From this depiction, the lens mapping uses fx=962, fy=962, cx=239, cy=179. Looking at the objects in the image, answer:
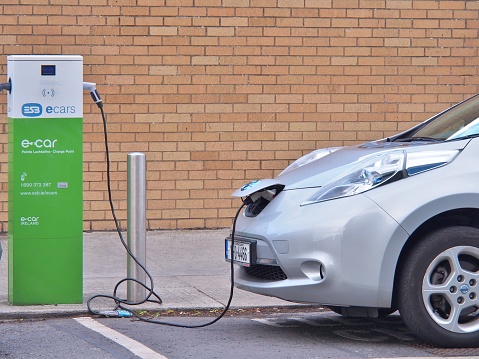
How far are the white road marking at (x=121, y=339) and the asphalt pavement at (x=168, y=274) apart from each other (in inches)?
10.6

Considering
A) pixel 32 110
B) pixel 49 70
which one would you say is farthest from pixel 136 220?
pixel 49 70

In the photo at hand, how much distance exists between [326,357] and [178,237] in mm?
4857

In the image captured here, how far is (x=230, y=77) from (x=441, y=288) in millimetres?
5251

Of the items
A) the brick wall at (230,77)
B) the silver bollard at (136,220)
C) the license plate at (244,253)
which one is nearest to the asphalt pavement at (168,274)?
the silver bollard at (136,220)

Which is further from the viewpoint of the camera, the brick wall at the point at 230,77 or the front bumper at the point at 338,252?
the brick wall at the point at 230,77

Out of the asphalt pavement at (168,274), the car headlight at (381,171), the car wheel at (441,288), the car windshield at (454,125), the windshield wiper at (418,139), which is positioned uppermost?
the car windshield at (454,125)

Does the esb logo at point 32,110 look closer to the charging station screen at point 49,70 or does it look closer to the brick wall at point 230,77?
the charging station screen at point 49,70

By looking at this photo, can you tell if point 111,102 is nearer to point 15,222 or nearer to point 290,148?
point 290,148

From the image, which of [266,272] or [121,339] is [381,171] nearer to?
[266,272]

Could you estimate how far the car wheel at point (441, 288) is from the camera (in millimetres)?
5516

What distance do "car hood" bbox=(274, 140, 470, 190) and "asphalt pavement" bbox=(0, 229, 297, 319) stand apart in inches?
53.9

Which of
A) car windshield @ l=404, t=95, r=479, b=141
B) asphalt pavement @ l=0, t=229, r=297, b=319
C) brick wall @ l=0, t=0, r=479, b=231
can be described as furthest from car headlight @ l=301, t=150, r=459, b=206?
brick wall @ l=0, t=0, r=479, b=231

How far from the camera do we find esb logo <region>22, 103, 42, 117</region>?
22.0 feet

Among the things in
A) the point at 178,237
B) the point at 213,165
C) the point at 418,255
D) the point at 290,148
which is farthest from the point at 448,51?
the point at 418,255
